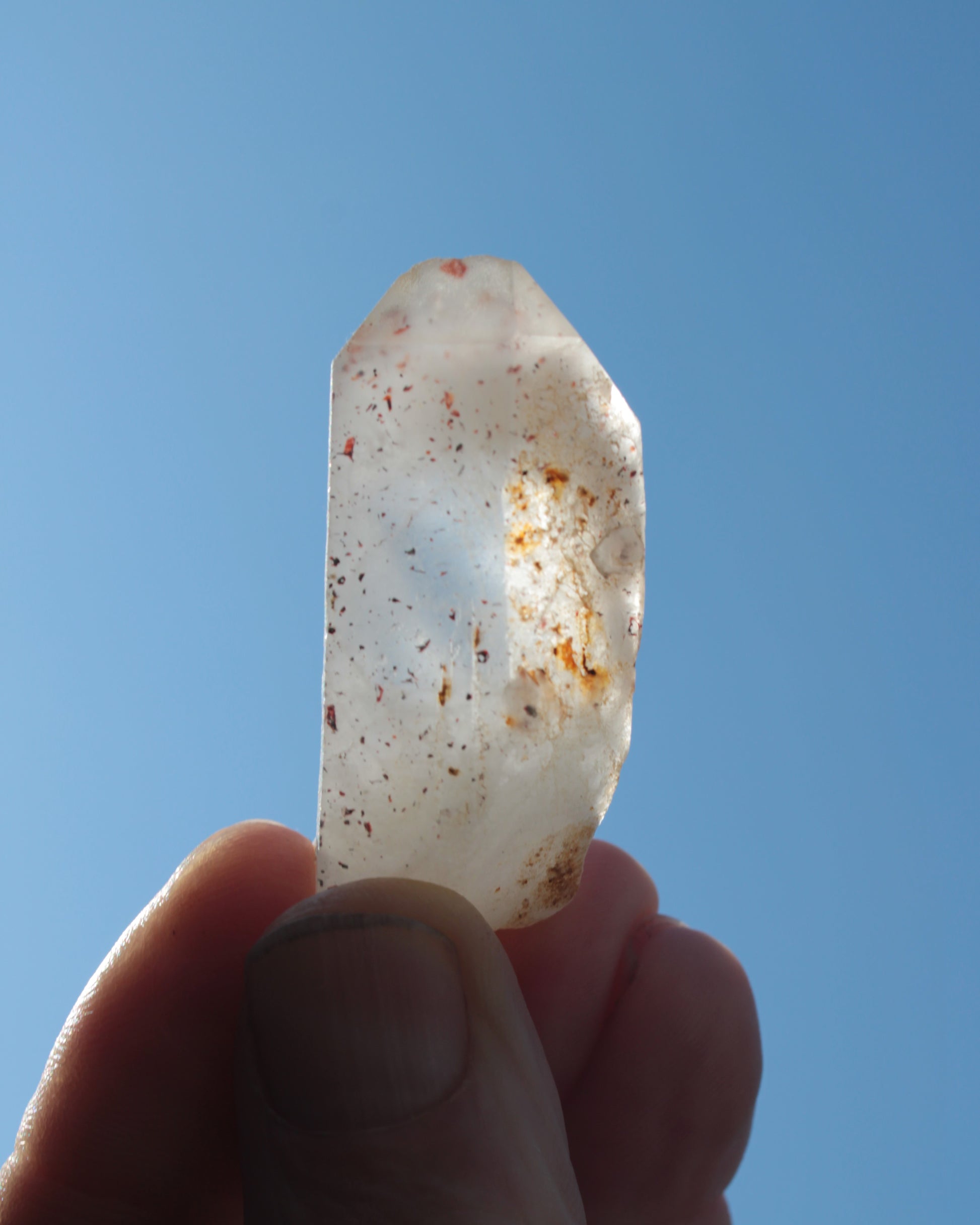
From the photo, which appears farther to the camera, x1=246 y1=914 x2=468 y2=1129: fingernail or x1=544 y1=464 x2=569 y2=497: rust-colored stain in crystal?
x1=544 y1=464 x2=569 y2=497: rust-colored stain in crystal

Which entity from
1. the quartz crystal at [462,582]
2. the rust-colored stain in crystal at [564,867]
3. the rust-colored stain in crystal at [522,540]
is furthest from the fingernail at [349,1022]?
the rust-colored stain in crystal at [522,540]

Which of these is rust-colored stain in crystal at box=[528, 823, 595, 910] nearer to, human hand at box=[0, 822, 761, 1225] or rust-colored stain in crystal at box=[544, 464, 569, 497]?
human hand at box=[0, 822, 761, 1225]

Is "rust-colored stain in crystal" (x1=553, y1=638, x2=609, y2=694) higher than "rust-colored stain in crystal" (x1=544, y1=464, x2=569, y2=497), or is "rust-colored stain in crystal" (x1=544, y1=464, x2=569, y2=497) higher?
"rust-colored stain in crystal" (x1=544, y1=464, x2=569, y2=497)

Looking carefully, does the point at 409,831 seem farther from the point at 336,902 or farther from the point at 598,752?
the point at 598,752

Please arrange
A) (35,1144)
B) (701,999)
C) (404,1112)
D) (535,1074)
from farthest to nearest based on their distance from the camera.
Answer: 1. (701,999)
2. (35,1144)
3. (535,1074)
4. (404,1112)

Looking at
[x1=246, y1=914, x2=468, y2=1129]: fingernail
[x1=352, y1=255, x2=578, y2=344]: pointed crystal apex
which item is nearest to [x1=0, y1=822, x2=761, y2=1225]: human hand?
[x1=246, y1=914, x2=468, y2=1129]: fingernail

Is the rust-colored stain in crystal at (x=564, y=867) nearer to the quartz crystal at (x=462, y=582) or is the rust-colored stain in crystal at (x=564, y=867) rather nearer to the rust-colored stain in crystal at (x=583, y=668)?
the quartz crystal at (x=462, y=582)

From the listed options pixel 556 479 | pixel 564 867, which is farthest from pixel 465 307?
pixel 564 867

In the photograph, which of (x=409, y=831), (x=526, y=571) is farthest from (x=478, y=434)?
(x=409, y=831)
